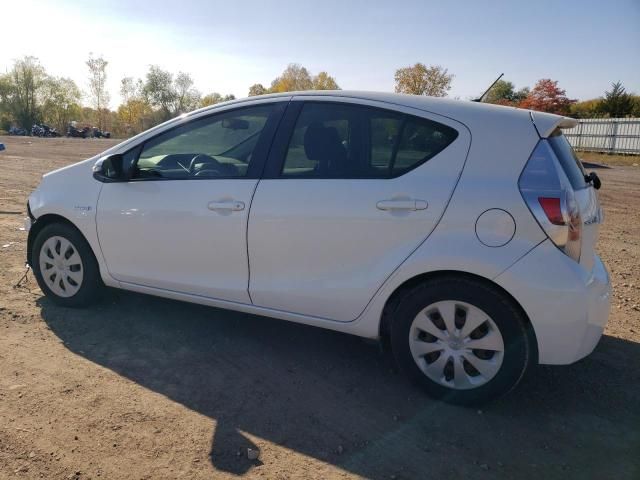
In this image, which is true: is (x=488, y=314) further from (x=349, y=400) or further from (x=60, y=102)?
(x=60, y=102)

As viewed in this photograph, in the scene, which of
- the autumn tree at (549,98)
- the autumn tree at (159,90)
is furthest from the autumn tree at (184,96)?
the autumn tree at (549,98)

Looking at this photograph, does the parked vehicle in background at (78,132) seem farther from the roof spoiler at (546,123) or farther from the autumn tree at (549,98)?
the roof spoiler at (546,123)

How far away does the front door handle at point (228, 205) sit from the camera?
3.42m

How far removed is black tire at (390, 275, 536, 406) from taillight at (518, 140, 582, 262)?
0.43 metres

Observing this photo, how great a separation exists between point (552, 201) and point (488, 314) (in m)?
0.70

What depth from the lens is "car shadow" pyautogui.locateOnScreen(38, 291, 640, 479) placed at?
2.60 m

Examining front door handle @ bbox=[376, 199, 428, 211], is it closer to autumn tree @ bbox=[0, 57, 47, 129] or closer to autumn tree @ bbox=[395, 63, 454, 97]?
autumn tree @ bbox=[395, 63, 454, 97]

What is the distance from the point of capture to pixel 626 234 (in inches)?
295

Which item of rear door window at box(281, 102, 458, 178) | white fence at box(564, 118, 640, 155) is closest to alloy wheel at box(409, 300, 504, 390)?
rear door window at box(281, 102, 458, 178)

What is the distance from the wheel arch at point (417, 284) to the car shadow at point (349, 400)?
381mm

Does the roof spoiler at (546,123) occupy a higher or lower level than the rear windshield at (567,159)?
higher

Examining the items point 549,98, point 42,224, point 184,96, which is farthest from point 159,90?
point 42,224

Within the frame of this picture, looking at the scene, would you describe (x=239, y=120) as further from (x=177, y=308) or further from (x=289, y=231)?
(x=177, y=308)

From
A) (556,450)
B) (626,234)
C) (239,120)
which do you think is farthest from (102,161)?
(626,234)
